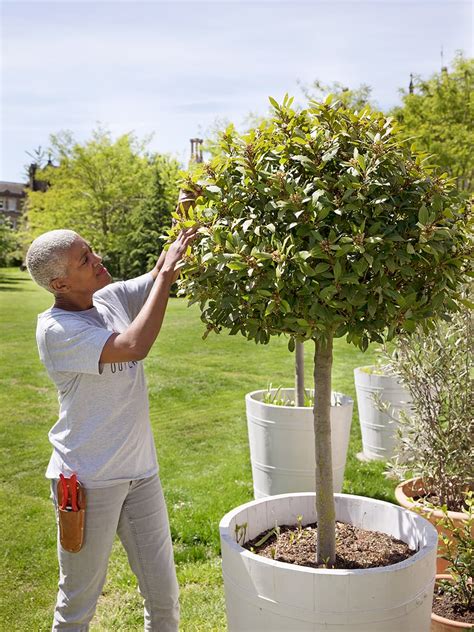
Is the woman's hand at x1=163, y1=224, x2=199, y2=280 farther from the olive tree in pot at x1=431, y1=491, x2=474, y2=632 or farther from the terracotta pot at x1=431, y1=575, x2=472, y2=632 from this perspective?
the terracotta pot at x1=431, y1=575, x2=472, y2=632

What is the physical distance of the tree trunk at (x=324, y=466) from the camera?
2.86 m

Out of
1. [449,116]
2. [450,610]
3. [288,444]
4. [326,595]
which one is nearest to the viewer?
[326,595]

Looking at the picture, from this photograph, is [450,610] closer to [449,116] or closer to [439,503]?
[439,503]

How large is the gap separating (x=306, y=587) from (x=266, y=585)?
0.17 metres

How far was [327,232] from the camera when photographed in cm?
249

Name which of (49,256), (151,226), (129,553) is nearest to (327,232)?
(49,256)

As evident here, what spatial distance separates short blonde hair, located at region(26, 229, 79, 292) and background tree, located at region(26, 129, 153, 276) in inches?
1210

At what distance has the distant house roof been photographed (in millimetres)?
73562

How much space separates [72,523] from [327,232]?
154 centimetres

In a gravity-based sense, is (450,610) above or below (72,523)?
below

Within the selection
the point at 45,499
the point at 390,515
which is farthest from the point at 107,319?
the point at 45,499

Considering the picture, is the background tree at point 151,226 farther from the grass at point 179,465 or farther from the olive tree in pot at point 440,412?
the olive tree in pot at point 440,412

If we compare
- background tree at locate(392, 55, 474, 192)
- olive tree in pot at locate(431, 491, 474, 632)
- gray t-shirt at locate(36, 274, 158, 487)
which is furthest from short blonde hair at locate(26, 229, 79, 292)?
background tree at locate(392, 55, 474, 192)

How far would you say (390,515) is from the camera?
308cm
